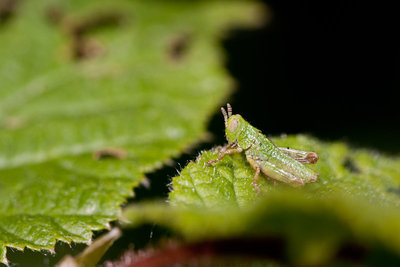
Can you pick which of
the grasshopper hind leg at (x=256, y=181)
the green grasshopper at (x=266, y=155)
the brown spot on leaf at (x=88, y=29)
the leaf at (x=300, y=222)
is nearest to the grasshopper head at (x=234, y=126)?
the green grasshopper at (x=266, y=155)

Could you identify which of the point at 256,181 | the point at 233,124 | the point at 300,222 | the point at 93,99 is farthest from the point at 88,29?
the point at 300,222

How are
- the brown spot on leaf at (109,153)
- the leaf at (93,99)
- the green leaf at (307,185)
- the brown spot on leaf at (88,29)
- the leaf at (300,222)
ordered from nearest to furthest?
the leaf at (300,222), the green leaf at (307,185), the leaf at (93,99), the brown spot on leaf at (109,153), the brown spot on leaf at (88,29)

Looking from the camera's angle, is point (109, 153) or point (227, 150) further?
point (109, 153)

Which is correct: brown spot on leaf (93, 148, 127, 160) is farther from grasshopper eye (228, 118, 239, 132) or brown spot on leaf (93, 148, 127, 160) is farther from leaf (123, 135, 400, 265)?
leaf (123, 135, 400, 265)

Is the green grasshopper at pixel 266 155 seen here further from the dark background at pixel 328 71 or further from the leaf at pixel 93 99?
the dark background at pixel 328 71

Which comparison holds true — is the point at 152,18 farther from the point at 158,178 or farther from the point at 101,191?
the point at 101,191

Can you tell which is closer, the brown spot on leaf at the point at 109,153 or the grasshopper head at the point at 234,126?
the grasshopper head at the point at 234,126

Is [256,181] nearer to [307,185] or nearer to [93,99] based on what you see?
[307,185]

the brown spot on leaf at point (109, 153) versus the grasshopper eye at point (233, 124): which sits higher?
the grasshopper eye at point (233, 124)
